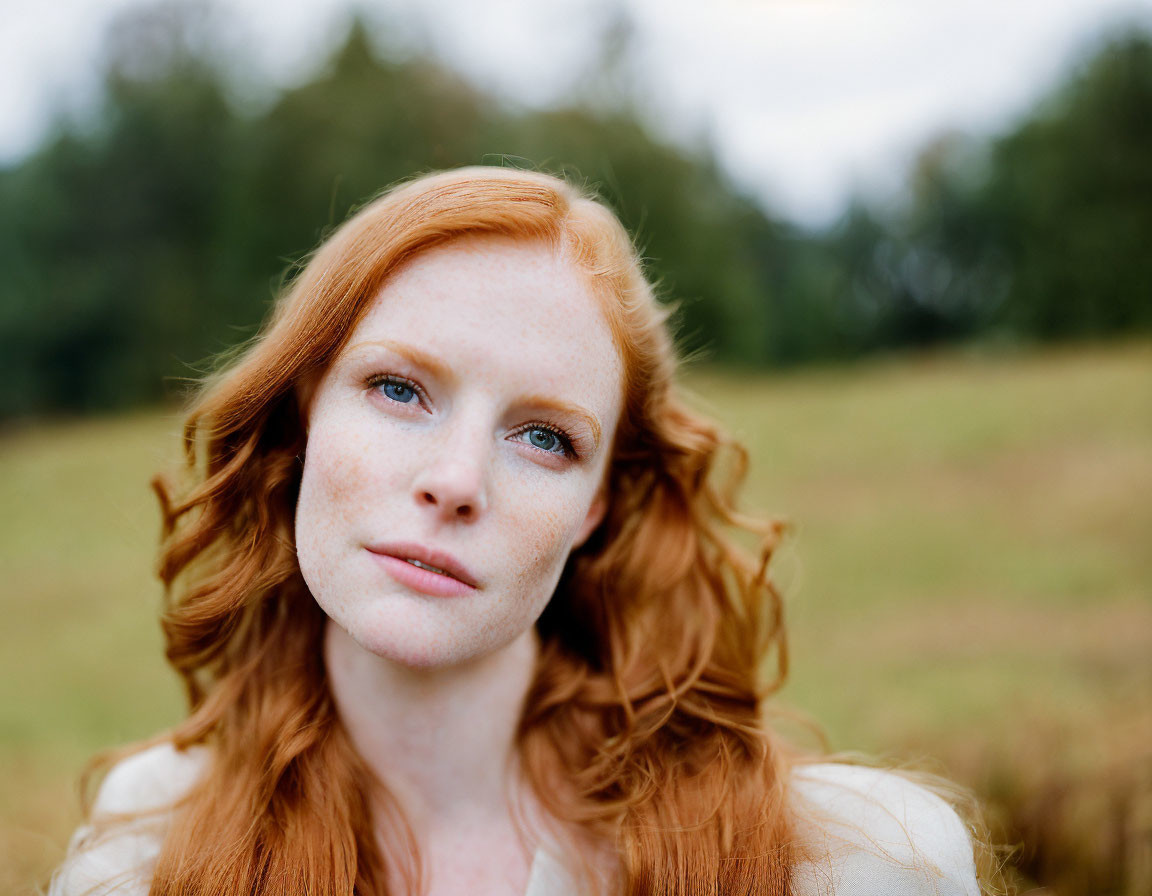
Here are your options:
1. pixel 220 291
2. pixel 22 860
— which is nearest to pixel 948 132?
pixel 220 291

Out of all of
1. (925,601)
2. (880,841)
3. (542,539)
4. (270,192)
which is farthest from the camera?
(270,192)

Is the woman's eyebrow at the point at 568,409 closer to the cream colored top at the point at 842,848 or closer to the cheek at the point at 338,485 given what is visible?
the cheek at the point at 338,485

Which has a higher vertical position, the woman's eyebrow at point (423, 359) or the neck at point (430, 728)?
the woman's eyebrow at point (423, 359)

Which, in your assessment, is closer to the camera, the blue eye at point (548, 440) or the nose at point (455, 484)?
the nose at point (455, 484)

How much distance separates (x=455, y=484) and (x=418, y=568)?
6.0 inches

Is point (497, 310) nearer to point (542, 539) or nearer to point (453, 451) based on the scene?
point (453, 451)

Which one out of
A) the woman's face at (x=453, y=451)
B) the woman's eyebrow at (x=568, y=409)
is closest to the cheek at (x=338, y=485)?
the woman's face at (x=453, y=451)

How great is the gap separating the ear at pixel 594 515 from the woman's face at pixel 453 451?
10.6 inches

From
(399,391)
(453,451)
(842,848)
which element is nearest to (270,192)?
(399,391)

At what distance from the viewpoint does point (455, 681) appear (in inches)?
70.9

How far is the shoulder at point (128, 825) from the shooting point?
1798mm

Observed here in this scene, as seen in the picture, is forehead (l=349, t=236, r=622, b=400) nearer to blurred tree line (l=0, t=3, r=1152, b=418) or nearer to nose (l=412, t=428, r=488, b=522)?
nose (l=412, t=428, r=488, b=522)

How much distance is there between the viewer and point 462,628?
158cm

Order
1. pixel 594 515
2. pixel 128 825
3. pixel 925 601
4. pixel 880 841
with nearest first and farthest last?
pixel 880 841 < pixel 128 825 < pixel 594 515 < pixel 925 601
